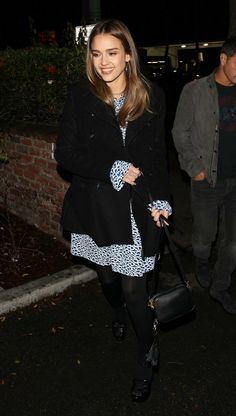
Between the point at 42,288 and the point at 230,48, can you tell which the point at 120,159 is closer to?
the point at 230,48

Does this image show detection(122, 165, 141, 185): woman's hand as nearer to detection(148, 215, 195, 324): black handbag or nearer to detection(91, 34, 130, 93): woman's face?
detection(148, 215, 195, 324): black handbag

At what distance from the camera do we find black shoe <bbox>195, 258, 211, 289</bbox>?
4.50 meters

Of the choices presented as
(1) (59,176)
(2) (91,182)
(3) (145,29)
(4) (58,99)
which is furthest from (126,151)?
(3) (145,29)

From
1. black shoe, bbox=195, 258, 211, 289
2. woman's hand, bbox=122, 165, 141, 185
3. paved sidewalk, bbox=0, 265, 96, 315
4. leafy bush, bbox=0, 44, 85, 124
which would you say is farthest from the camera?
leafy bush, bbox=0, 44, 85, 124

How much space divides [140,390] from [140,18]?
117 ft

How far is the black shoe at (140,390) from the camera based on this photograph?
10.1ft

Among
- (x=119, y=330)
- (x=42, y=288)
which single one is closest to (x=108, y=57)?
(x=119, y=330)

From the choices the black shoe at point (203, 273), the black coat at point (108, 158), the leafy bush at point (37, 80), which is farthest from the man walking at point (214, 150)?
the leafy bush at point (37, 80)

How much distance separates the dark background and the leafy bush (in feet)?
86.7

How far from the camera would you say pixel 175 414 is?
2.97 meters

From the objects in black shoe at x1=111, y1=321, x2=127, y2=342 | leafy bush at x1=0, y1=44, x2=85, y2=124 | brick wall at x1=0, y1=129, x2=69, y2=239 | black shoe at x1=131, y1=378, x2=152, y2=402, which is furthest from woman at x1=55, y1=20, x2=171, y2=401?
leafy bush at x1=0, y1=44, x2=85, y2=124

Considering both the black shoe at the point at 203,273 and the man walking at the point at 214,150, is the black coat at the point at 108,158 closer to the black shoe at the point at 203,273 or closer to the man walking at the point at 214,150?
the man walking at the point at 214,150

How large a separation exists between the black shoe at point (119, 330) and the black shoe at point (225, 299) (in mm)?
940

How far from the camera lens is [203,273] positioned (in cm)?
454
